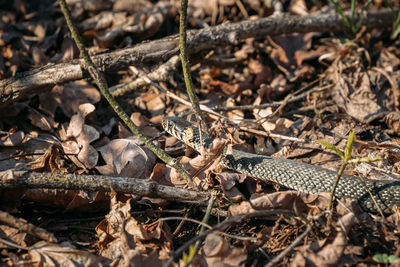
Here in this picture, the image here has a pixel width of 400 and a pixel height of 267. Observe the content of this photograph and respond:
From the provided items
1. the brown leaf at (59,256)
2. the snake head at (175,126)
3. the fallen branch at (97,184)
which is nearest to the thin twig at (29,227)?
the brown leaf at (59,256)

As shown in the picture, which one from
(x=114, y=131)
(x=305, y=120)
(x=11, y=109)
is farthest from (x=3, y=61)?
(x=305, y=120)

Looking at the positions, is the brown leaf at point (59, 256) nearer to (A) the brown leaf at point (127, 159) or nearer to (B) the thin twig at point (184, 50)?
(A) the brown leaf at point (127, 159)

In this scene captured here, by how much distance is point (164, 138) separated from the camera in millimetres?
4488

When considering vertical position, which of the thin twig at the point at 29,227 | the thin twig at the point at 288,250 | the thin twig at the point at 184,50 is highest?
the thin twig at the point at 184,50

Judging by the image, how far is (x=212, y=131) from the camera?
4.34 meters

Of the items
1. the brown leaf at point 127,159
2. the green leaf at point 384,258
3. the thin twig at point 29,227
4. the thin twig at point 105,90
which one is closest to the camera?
the thin twig at point 105,90

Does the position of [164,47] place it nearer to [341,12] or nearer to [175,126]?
[175,126]

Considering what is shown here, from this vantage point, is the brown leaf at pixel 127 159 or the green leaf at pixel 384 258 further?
the brown leaf at pixel 127 159

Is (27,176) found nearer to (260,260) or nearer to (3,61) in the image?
(260,260)

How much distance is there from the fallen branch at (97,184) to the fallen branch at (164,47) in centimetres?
146

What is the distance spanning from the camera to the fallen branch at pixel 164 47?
4105 mm

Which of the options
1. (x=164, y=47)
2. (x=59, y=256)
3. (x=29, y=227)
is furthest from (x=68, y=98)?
(x=59, y=256)

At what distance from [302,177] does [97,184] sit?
2.12 metres

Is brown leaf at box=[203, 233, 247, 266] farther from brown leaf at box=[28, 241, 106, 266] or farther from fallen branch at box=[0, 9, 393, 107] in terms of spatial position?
fallen branch at box=[0, 9, 393, 107]
